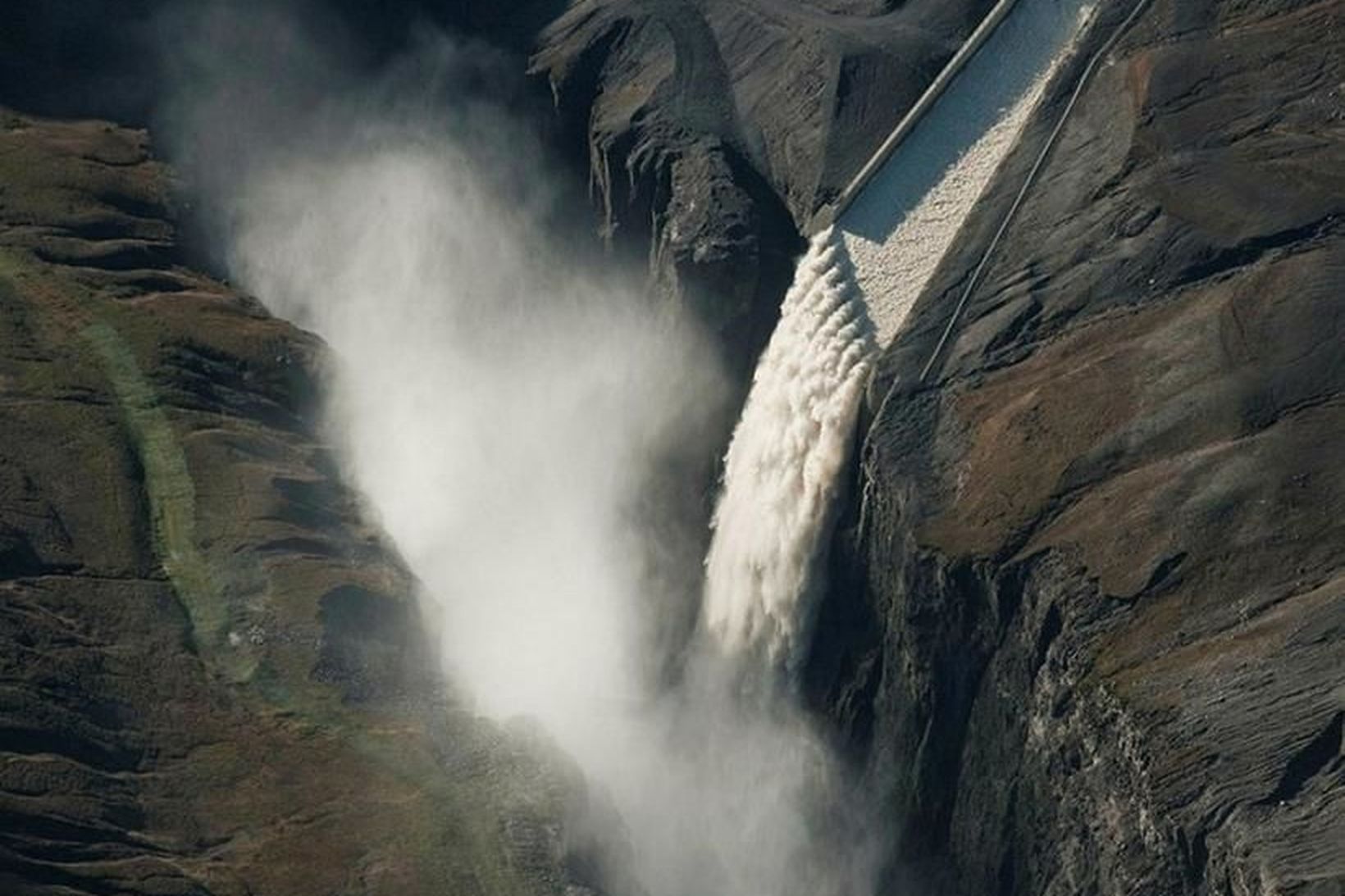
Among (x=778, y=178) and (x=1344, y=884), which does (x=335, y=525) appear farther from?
(x=1344, y=884)

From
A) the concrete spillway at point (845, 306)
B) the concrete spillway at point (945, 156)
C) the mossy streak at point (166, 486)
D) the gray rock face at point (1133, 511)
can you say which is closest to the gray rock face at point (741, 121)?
the concrete spillway at point (945, 156)

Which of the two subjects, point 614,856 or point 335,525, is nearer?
point 614,856

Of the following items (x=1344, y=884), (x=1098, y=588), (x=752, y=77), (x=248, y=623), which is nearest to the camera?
(x=1344, y=884)

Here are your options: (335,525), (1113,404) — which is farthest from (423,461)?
(1113,404)

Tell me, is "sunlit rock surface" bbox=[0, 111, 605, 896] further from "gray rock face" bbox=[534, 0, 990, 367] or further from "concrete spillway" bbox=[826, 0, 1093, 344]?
"concrete spillway" bbox=[826, 0, 1093, 344]

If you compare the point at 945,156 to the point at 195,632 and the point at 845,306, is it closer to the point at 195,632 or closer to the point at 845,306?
the point at 845,306

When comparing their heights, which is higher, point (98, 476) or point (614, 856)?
point (98, 476)

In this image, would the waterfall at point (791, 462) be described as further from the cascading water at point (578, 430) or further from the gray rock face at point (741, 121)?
the gray rock face at point (741, 121)
